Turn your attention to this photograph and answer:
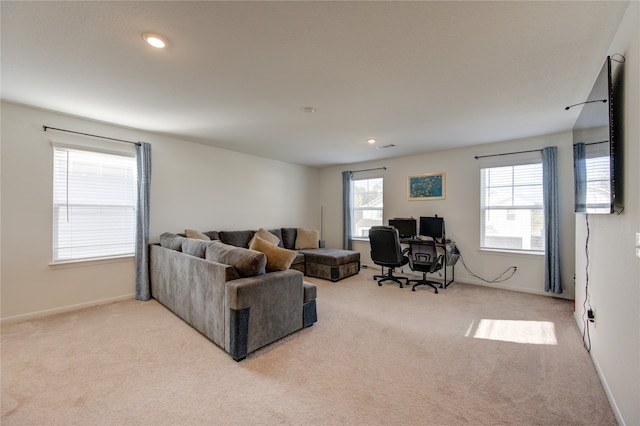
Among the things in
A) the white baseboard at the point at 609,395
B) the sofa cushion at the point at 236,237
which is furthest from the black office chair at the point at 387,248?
the white baseboard at the point at 609,395

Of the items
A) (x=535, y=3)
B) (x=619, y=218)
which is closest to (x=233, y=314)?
(x=619, y=218)

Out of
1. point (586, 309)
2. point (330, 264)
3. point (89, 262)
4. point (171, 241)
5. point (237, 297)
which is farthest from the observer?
point (330, 264)

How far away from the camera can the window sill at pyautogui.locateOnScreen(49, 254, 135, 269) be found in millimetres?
3362

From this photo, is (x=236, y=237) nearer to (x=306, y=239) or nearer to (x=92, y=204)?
(x=306, y=239)

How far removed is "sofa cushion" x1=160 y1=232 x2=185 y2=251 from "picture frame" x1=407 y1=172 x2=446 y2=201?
170 inches

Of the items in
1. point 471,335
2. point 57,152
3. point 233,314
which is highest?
point 57,152

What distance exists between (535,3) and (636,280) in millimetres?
1634

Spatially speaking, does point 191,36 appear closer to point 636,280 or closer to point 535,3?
point 535,3

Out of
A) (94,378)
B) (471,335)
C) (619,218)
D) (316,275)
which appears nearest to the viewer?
(619,218)

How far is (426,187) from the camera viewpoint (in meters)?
5.39

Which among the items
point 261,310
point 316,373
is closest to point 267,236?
point 261,310

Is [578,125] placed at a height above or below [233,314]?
above

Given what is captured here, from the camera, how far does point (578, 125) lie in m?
2.54

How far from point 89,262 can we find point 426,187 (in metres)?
5.63
